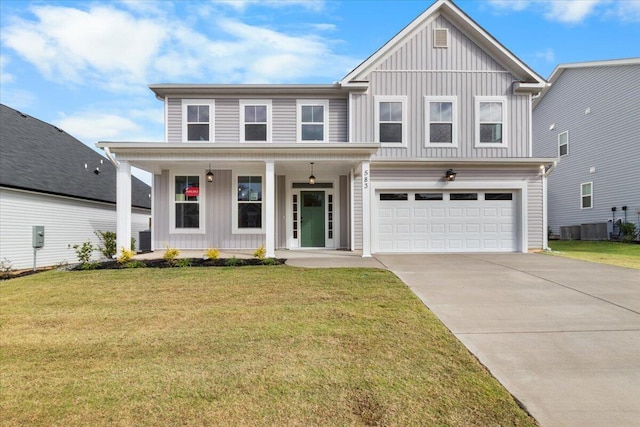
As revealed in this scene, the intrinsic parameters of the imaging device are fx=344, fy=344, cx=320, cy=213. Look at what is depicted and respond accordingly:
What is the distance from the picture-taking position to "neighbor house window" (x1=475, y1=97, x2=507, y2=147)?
38.8ft

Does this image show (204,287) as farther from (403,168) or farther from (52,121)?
(52,121)

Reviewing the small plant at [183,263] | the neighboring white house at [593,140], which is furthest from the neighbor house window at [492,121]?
the small plant at [183,263]

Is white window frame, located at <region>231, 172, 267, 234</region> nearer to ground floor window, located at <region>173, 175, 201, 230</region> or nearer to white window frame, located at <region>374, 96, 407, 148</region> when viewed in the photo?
ground floor window, located at <region>173, 175, 201, 230</region>

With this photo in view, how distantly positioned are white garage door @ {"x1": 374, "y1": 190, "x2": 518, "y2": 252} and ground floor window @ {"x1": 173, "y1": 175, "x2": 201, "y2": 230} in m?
6.06

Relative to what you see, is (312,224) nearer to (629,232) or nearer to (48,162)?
(48,162)

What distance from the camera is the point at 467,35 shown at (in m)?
11.9

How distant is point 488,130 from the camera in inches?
467

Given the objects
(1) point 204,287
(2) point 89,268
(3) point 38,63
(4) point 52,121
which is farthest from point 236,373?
(4) point 52,121

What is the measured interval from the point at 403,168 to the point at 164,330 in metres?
8.99

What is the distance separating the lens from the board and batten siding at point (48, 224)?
11.8 m

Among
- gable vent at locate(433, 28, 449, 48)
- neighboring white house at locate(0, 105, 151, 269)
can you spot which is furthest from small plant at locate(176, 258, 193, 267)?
gable vent at locate(433, 28, 449, 48)

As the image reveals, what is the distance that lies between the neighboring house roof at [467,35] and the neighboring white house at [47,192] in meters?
12.1

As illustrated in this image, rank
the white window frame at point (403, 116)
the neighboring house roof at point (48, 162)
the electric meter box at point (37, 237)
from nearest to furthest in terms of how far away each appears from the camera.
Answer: the electric meter box at point (37, 237) → the white window frame at point (403, 116) → the neighboring house roof at point (48, 162)

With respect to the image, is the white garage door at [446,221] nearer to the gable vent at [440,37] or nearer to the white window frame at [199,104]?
the gable vent at [440,37]
